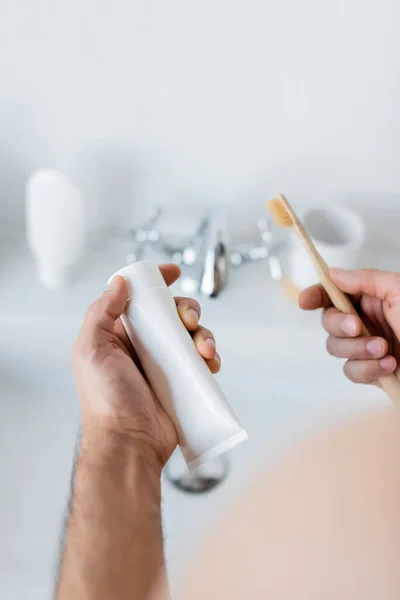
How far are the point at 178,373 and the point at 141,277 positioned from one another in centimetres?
8

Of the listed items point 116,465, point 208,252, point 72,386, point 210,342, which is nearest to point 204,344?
point 210,342

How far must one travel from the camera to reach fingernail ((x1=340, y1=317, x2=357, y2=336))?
552 mm

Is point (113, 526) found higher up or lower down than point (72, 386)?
higher up

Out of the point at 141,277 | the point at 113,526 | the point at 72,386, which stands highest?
the point at 141,277

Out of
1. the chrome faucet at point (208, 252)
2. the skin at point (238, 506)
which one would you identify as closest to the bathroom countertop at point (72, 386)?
the chrome faucet at point (208, 252)

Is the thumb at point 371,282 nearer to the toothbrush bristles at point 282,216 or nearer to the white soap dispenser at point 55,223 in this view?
the toothbrush bristles at point 282,216

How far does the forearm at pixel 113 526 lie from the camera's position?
1.10 ft

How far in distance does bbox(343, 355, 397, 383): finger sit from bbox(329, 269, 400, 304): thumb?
0.06 m

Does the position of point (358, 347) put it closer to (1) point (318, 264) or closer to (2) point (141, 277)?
(1) point (318, 264)

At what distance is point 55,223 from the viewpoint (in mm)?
646

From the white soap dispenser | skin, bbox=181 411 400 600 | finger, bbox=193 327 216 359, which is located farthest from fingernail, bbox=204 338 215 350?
the white soap dispenser

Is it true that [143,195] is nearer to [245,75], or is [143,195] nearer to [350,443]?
[245,75]

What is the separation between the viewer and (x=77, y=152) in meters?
0.68

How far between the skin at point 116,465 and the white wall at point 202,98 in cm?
20
